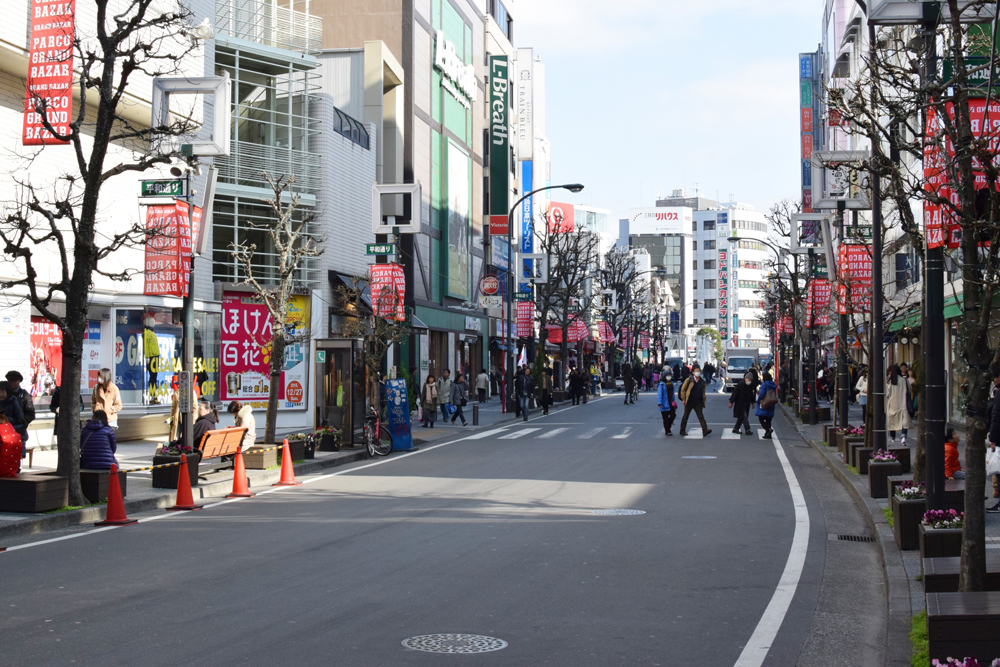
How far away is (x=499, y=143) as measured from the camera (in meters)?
57.8

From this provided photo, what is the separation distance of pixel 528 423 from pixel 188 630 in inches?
1096

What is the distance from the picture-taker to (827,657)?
6.73 metres

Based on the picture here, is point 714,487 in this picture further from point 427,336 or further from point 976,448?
point 427,336

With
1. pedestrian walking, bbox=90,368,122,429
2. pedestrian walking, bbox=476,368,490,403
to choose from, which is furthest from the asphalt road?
pedestrian walking, bbox=476,368,490,403

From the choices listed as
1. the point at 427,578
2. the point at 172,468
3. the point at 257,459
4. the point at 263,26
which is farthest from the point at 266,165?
the point at 427,578

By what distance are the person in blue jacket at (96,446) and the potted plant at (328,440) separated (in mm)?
8448

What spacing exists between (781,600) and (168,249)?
1498 centimetres

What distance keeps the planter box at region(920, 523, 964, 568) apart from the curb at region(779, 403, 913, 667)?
1.09 feet

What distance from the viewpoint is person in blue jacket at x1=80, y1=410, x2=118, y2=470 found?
47.2 ft

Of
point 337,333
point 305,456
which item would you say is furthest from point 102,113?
point 337,333

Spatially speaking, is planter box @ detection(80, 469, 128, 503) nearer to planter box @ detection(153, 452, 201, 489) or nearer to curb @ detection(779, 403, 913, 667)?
planter box @ detection(153, 452, 201, 489)

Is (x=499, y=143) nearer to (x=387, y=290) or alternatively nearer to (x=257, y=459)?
(x=387, y=290)

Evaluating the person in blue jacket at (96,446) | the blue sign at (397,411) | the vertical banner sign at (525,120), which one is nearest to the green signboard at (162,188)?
the person in blue jacket at (96,446)

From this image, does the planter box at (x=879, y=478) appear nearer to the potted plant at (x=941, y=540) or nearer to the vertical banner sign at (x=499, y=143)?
the potted plant at (x=941, y=540)
